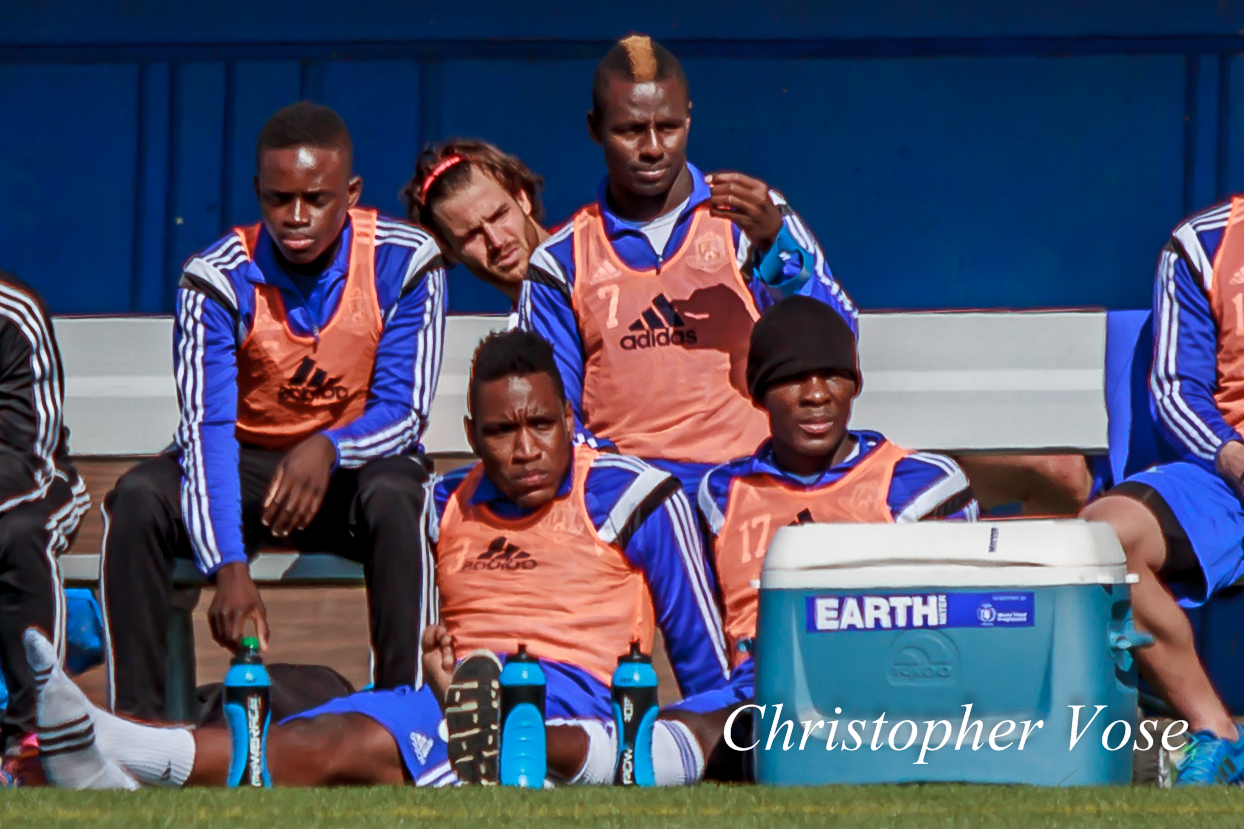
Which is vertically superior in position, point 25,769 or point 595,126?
point 595,126

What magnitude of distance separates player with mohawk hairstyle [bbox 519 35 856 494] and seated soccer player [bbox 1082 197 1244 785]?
2.19 ft

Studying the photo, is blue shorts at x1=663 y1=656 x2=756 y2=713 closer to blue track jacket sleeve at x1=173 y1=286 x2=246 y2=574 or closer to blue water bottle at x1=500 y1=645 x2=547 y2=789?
blue water bottle at x1=500 y1=645 x2=547 y2=789

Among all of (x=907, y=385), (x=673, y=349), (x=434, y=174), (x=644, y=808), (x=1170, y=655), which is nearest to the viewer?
(x=644, y=808)

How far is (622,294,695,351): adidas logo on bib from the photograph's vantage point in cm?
411

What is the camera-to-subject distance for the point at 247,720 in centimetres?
329

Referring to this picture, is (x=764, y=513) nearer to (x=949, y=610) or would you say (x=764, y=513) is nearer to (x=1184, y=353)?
(x=949, y=610)

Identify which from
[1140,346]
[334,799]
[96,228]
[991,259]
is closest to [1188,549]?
[1140,346]

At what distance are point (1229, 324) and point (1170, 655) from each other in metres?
0.80

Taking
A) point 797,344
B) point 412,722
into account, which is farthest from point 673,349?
point 412,722

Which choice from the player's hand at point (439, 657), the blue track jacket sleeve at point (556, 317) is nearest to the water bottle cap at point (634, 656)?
the player's hand at point (439, 657)

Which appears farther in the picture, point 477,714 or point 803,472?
point 803,472

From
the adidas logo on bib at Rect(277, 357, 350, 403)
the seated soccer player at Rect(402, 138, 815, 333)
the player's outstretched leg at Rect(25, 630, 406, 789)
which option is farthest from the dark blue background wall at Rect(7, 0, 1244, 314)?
the player's outstretched leg at Rect(25, 630, 406, 789)

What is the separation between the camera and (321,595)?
203 inches

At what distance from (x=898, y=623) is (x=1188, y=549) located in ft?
3.09
